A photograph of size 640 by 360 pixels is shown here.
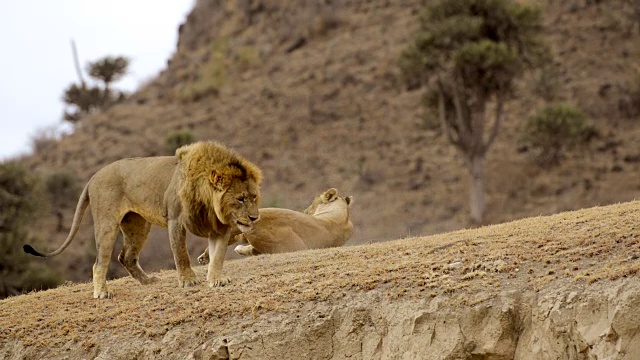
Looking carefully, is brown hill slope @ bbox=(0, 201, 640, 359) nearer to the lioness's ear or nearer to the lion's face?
the lion's face

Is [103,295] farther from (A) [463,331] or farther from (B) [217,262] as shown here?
(A) [463,331]

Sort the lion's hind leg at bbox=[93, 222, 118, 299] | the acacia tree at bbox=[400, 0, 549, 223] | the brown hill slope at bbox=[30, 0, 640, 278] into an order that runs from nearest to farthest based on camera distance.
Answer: the lion's hind leg at bbox=[93, 222, 118, 299] → the acacia tree at bbox=[400, 0, 549, 223] → the brown hill slope at bbox=[30, 0, 640, 278]

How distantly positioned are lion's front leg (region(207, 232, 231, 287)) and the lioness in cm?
185

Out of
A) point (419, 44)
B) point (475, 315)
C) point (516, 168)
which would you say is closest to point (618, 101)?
point (516, 168)

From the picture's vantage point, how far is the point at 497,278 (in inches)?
407

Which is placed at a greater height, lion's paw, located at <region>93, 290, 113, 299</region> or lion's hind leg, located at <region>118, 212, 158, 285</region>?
lion's hind leg, located at <region>118, 212, 158, 285</region>

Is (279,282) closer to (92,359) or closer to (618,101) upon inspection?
(92,359)

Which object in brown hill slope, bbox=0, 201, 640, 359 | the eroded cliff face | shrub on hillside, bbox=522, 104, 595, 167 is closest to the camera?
the eroded cliff face

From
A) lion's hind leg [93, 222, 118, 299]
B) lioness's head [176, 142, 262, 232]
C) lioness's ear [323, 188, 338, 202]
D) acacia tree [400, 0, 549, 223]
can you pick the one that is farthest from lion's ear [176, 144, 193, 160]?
acacia tree [400, 0, 549, 223]

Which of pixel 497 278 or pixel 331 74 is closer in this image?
pixel 497 278

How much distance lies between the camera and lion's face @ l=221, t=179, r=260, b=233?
467 inches

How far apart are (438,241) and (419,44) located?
24.2 m

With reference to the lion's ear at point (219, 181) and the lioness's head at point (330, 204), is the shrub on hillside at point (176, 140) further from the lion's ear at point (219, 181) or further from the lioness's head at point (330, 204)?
the lion's ear at point (219, 181)

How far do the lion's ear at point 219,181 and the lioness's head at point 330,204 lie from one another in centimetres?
469
